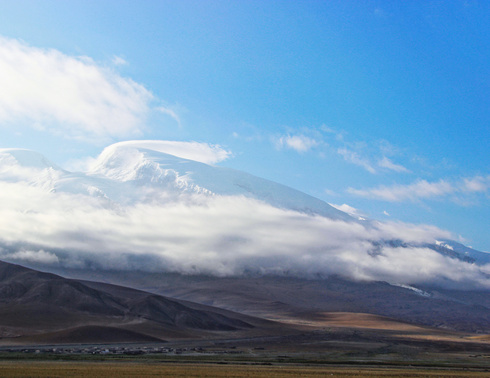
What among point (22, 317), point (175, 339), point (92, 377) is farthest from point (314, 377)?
point (22, 317)

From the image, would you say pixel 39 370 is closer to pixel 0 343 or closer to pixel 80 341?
pixel 0 343

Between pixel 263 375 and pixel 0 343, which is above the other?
pixel 263 375

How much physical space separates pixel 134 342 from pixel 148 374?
93743 millimetres

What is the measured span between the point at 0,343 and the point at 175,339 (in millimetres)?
54537

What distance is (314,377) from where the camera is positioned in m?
57.8

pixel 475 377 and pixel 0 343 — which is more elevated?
pixel 475 377

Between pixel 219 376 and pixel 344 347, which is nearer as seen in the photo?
pixel 219 376

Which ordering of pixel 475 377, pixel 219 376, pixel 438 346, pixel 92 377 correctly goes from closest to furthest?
1. pixel 92 377
2. pixel 219 376
3. pixel 475 377
4. pixel 438 346

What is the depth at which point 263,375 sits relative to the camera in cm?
5825

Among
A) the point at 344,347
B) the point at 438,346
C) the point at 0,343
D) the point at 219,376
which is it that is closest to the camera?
the point at 219,376

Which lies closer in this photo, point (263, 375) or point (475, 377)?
point (263, 375)

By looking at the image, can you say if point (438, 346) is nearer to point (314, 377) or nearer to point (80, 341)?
point (80, 341)

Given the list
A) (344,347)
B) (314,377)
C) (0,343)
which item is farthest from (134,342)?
(314,377)

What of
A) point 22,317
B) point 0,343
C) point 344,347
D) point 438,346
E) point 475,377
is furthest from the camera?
point 22,317
